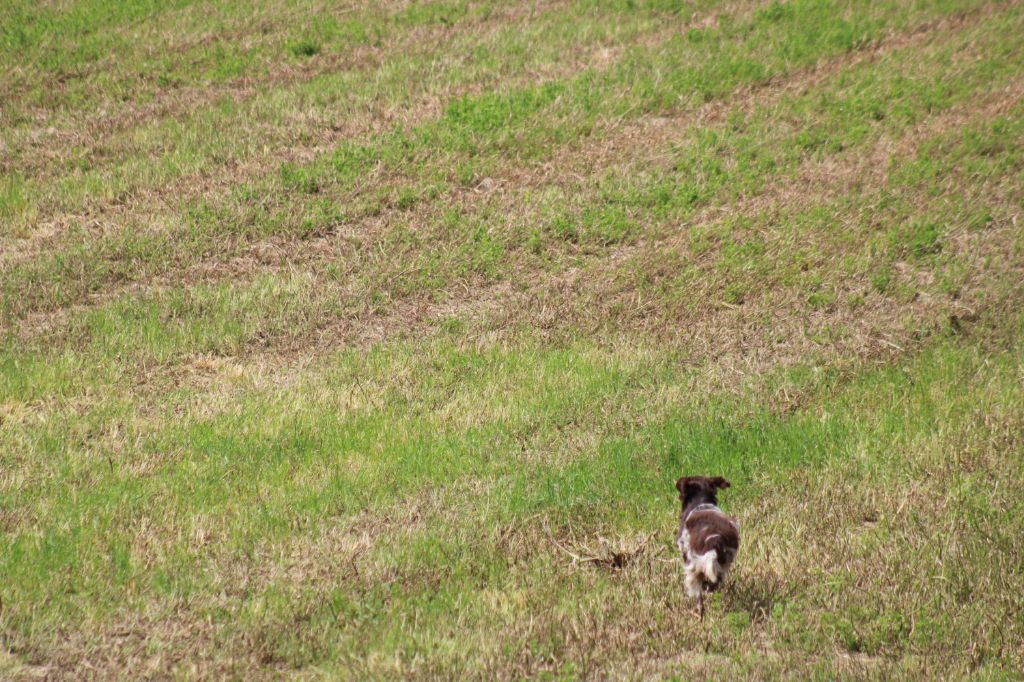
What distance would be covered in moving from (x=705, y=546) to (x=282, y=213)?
843cm

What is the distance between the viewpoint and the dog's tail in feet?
21.5

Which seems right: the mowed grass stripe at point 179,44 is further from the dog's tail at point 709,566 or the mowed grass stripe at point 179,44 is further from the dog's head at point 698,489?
the dog's tail at point 709,566

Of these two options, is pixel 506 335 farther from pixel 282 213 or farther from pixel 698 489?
pixel 698 489

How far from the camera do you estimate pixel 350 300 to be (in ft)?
39.2

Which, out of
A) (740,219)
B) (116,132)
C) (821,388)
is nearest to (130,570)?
(821,388)

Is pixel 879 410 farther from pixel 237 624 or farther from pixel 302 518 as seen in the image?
pixel 237 624

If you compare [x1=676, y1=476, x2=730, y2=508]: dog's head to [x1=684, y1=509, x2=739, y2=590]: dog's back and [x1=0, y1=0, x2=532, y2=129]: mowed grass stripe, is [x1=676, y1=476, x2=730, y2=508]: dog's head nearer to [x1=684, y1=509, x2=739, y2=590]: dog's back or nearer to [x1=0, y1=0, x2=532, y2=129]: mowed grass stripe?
[x1=684, y1=509, x2=739, y2=590]: dog's back

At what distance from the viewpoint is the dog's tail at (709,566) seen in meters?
6.55

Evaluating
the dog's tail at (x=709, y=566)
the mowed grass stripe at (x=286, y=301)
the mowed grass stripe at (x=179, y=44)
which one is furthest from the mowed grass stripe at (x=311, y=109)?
the dog's tail at (x=709, y=566)

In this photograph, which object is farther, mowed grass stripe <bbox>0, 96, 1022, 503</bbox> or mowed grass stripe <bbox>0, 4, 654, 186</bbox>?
mowed grass stripe <bbox>0, 4, 654, 186</bbox>

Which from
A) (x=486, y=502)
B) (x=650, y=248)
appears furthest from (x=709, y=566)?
(x=650, y=248)

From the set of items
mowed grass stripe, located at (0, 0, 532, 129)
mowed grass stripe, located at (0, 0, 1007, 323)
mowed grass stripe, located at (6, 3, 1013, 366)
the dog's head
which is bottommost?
mowed grass stripe, located at (6, 3, 1013, 366)

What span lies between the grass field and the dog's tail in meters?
0.33

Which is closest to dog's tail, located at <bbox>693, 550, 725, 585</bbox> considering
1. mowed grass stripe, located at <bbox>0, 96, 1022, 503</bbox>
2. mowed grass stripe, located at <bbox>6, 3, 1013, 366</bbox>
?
mowed grass stripe, located at <bbox>0, 96, 1022, 503</bbox>
